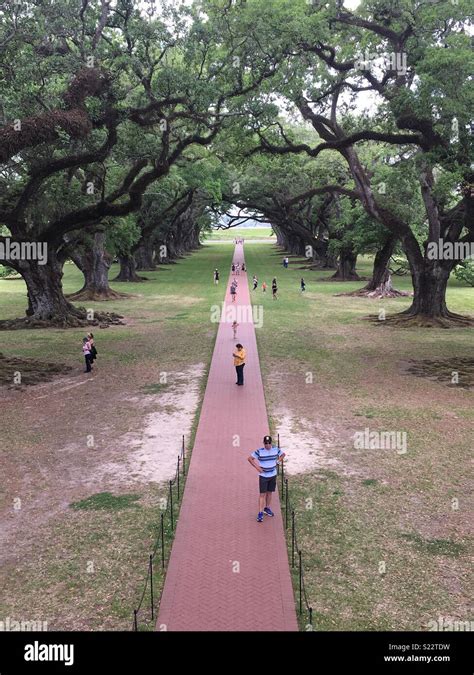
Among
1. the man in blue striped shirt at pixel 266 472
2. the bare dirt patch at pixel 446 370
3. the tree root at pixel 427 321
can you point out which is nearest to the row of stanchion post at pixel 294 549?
the man in blue striped shirt at pixel 266 472

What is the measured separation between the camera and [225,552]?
8.44 m

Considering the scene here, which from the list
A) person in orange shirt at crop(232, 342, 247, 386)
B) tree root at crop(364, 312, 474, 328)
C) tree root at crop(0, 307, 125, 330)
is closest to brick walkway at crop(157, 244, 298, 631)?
person in orange shirt at crop(232, 342, 247, 386)

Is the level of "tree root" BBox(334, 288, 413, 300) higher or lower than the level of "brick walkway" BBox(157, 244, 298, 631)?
higher

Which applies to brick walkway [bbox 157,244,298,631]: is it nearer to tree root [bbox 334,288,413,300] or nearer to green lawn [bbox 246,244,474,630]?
green lawn [bbox 246,244,474,630]

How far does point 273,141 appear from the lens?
27797mm

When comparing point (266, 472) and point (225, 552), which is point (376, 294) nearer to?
point (266, 472)

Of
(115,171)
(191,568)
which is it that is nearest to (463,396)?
(191,568)

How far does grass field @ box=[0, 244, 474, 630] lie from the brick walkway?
457 mm

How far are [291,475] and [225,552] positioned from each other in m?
3.44

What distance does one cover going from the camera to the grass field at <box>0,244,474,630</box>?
7816mm

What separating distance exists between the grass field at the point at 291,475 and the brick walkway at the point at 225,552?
1.50 feet

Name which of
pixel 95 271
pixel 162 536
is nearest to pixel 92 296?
pixel 95 271

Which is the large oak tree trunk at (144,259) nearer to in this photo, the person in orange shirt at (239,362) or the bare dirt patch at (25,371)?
the bare dirt patch at (25,371)
